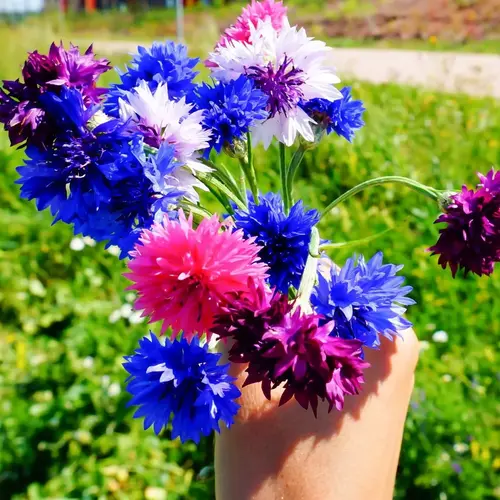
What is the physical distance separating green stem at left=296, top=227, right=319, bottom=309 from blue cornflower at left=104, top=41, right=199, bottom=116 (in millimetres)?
213

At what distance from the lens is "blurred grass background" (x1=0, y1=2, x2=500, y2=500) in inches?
68.2

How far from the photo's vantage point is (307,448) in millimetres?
698

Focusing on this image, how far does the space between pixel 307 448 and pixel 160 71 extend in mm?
424

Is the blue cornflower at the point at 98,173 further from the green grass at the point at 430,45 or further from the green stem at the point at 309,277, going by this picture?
the green grass at the point at 430,45

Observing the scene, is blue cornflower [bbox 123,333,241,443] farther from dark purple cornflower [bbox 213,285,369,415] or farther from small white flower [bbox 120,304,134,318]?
small white flower [bbox 120,304,134,318]

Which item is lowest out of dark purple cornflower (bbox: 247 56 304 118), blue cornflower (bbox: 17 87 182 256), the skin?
the skin

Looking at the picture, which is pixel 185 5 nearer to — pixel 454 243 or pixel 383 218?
pixel 383 218

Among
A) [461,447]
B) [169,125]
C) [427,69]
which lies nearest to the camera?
[169,125]

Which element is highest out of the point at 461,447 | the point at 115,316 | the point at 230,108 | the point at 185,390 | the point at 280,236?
the point at 230,108

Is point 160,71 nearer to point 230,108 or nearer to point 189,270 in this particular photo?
point 230,108

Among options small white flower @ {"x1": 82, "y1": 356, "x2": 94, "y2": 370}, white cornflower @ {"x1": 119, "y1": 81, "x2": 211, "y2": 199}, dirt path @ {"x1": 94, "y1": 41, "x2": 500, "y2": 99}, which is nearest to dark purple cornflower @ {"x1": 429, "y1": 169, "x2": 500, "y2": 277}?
white cornflower @ {"x1": 119, "y1": 81, "x2": 211, "y2": 199}

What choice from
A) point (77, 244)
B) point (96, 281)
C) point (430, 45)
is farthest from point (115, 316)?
point (430, 45)

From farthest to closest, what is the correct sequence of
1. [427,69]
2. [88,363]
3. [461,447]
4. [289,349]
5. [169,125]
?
[427,69]
[88,363]
[461,447]
[169,125]
[289,349]

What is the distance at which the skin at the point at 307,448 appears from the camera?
0.69 meters
